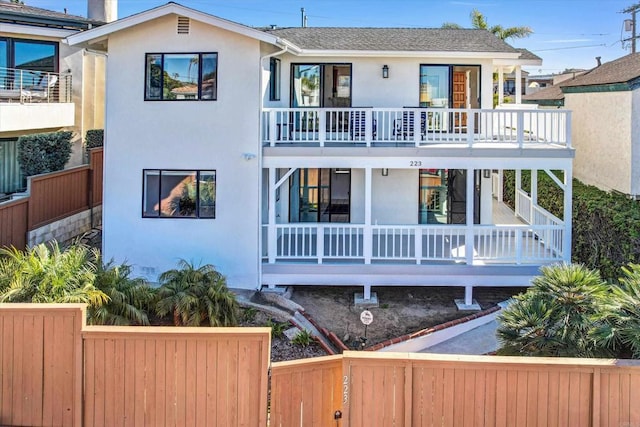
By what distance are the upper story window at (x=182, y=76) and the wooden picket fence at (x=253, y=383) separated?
8371 millimetres

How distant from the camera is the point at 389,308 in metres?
13.0

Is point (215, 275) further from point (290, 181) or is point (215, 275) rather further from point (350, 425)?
point (350, 425)

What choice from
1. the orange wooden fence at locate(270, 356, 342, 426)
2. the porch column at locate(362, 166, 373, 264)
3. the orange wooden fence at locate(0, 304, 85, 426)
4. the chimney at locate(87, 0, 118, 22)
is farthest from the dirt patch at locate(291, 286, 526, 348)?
the chimney at locate(87, 0, 118, 22)

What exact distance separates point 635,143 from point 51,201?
607 inches

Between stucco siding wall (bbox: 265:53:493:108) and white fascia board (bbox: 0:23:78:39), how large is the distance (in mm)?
9242

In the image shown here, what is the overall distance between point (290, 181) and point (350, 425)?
10.9m

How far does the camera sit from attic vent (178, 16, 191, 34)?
43.9 feet

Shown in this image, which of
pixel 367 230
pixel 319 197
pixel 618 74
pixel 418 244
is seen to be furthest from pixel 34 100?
pixel 618 74

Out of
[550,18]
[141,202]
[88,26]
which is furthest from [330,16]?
[141,202]

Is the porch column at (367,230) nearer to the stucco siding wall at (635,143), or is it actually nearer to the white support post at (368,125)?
the white support post at (368,125)

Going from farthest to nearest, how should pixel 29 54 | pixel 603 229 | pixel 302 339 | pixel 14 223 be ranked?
pixel 29 54
pixel 14 223
pixel 603 229
pixel 302 339

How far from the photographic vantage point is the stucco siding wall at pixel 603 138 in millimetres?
13523

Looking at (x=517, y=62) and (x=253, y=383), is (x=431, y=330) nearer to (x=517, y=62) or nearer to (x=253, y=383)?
(x=253, y=383)

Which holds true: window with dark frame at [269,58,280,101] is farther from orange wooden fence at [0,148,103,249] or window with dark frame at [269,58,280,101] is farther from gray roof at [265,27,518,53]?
orange wooden fence at [0,148,103,249]
